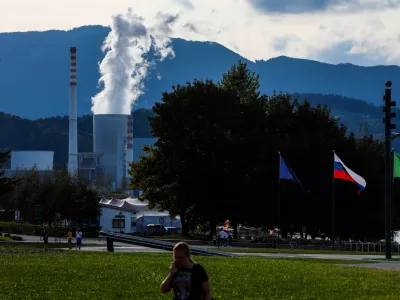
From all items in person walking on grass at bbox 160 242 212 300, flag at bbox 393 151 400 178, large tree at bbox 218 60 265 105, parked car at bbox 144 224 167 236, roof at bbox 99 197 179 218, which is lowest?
parked car at bbox 144 224 167 236

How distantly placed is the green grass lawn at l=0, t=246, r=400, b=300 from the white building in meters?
67.3

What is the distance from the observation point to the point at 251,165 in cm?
7681

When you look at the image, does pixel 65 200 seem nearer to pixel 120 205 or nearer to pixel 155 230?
pixel 120 205

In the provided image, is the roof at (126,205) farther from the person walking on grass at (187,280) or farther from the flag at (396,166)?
the person walking on grass at (187,280)

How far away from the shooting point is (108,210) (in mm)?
96500

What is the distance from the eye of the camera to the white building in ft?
314

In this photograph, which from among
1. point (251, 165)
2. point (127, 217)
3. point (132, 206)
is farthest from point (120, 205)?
point (251, 165)

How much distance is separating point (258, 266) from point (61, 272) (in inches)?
247

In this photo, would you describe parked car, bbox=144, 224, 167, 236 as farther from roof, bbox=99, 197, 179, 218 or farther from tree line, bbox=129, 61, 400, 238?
tree line, bbox=129, 61, 400, 238

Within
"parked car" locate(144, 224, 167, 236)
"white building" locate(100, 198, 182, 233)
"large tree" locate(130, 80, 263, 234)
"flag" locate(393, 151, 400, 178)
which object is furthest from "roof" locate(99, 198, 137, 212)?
"flag" locate(393, 151, 400, 178)

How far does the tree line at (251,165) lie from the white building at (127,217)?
14.6m

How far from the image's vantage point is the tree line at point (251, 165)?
75125mm

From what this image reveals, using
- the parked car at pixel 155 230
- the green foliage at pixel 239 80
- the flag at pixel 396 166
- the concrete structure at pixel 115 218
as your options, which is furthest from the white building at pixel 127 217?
the flag at pixel 396 166

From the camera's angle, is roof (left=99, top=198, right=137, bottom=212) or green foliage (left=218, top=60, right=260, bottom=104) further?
green foliage (left=218, top=60, right=260, bottom=104)
